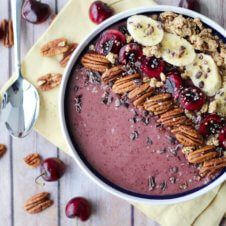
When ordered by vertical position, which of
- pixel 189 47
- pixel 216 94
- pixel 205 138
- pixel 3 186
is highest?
pixel 189 47

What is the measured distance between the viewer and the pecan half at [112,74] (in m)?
1.37

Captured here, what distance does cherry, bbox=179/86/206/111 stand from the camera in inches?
52.4

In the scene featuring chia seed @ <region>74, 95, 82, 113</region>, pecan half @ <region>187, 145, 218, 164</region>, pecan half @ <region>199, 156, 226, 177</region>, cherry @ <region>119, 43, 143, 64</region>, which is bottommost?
pecan half @ <region>199, 156, 226, 177</region>

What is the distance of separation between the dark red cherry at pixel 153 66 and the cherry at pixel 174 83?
3cm

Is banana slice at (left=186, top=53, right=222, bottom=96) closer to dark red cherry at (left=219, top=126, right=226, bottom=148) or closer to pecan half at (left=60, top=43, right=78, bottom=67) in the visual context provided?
dark red cherry at (left=219, top=126, right=226, bottom=148)

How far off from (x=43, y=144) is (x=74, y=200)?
192 mm

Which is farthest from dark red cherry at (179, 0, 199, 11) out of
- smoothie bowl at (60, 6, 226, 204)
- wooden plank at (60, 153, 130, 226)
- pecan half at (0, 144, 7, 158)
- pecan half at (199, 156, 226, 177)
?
pecan half at (0, 144, 7, 158)

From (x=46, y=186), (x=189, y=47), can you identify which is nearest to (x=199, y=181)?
(x=189, y=47)

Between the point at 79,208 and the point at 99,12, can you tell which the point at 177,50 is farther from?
the point at 79,208

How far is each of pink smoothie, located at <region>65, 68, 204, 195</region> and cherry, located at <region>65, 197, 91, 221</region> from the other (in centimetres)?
19

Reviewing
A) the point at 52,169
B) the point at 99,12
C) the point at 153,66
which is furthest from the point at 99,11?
the point at 52,169

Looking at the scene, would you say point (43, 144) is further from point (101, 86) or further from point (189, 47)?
point (189, 47)

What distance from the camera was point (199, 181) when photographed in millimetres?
1376

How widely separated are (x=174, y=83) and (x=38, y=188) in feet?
1.81
